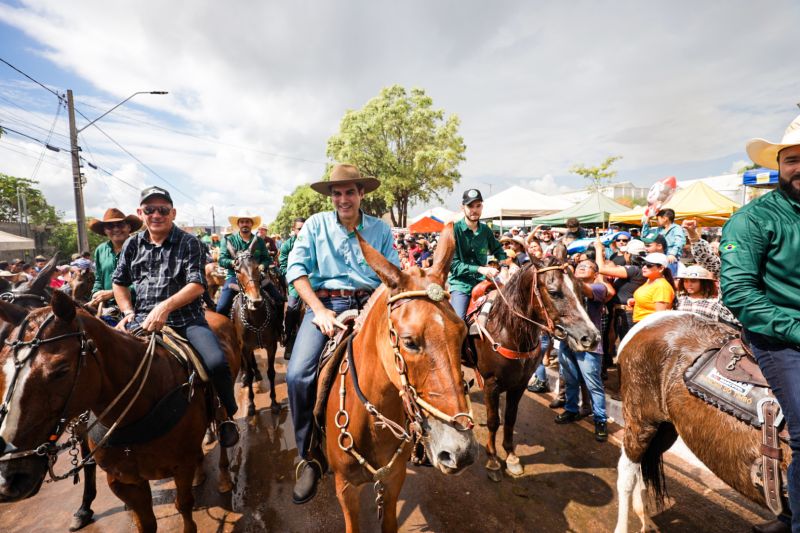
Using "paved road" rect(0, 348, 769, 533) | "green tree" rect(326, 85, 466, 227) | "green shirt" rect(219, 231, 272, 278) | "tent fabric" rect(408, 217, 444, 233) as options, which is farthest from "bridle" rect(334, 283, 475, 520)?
"green tree" rect(326, 85, 466, 227)

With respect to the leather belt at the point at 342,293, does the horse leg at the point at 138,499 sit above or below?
below

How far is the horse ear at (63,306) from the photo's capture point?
2.01 metres

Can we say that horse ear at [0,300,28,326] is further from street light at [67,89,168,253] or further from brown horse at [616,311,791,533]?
street light at [67,89,168,253]

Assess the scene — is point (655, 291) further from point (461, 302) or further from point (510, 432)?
point (510, 432)

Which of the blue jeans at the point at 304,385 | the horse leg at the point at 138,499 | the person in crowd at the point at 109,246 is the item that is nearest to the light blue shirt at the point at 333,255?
the blue jeans at the point at 304,385

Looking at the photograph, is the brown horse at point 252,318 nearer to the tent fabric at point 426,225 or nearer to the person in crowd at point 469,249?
the person in crowd at point 469,249

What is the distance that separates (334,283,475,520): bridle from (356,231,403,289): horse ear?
0.09 meters

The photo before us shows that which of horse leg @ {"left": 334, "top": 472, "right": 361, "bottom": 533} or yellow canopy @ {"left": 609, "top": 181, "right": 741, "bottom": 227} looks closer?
horse leg @ {"left": 334, "top": 472, "right": 361, "bottom": 533}

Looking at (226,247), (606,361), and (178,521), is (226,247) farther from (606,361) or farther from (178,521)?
(606,361)

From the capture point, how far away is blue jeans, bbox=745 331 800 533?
1903 millimetres

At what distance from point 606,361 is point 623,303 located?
4.40 ft

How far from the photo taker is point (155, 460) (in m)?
2.72

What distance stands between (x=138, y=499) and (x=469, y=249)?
4.38 m

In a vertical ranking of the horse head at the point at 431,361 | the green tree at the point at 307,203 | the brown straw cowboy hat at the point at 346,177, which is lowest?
the horse head at the point at 431,361
